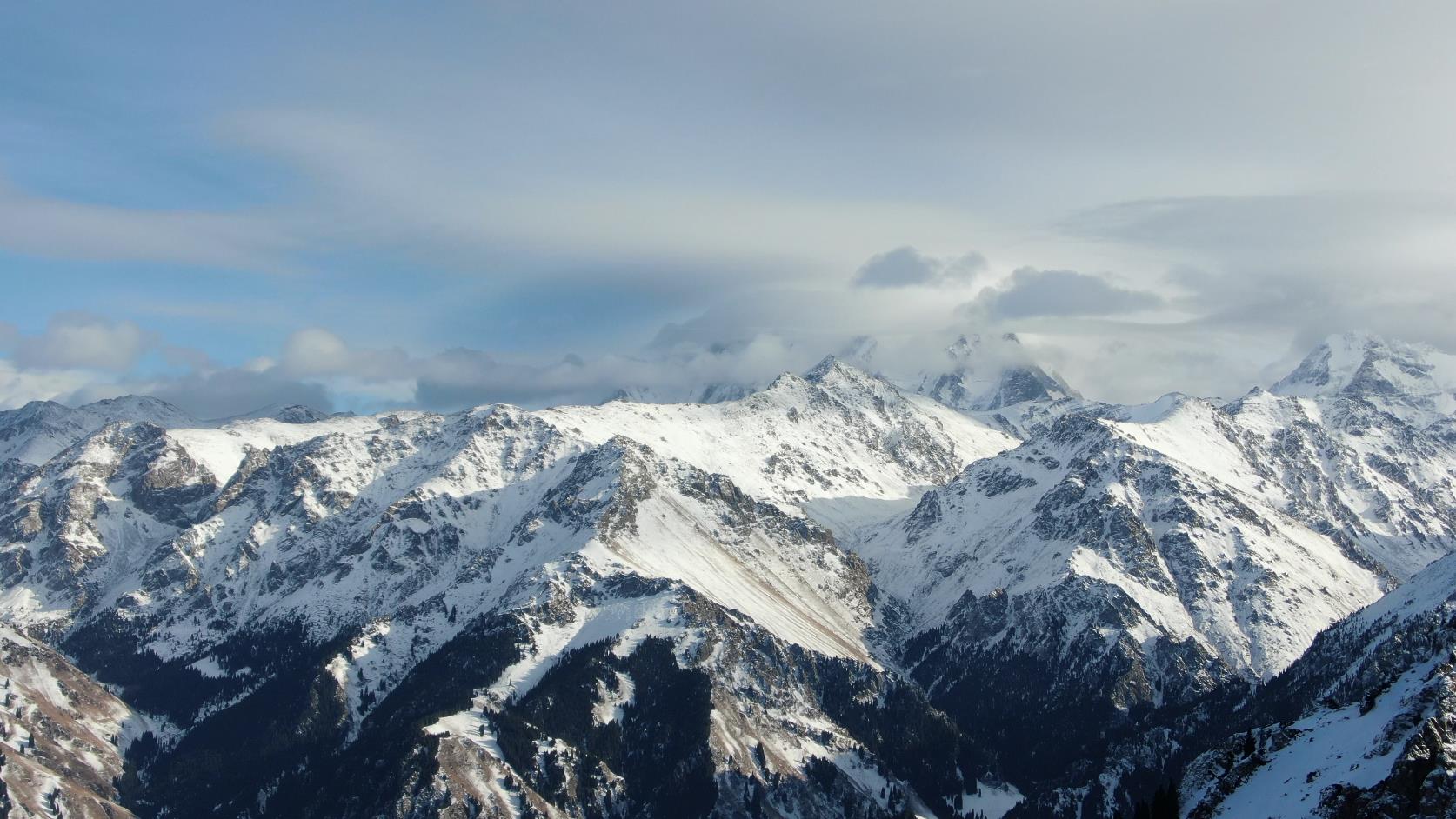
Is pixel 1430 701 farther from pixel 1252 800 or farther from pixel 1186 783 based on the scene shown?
pixel 1186 783

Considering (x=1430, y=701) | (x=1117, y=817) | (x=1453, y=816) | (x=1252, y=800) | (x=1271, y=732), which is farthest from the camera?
(x=1117, y=817)

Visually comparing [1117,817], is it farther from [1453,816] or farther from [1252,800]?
[1453,816]

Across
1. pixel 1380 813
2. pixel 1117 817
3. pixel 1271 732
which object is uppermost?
pixel 1380 813

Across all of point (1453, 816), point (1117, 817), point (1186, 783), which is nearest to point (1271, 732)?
point (1186, 783)

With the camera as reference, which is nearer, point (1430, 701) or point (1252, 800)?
point (1430, 701)

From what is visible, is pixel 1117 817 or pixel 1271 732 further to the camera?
pixel 1117 817

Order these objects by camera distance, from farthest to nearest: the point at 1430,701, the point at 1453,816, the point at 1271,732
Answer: the point at 1271,732 < the point at 1430,701 < the point at 1453,816

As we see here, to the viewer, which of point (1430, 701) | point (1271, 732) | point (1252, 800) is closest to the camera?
point (1430, 701)

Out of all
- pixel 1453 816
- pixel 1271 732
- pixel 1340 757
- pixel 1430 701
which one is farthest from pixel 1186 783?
pixel 1453 816

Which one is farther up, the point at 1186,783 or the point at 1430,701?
the point at 1430,701

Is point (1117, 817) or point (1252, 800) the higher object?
point (1252, 800)
